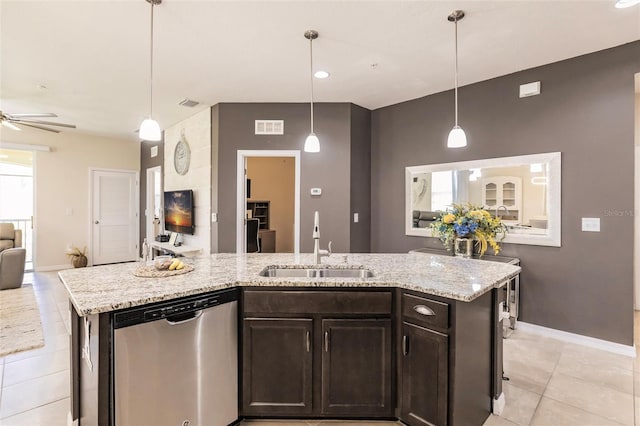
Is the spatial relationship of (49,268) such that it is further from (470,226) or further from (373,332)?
(470,226)

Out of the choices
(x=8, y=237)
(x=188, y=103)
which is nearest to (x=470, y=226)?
(x=188, y=103)

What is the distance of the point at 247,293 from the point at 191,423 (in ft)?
2.34

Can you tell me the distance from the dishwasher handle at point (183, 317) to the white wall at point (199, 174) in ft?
10.4

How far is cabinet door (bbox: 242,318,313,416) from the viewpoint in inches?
75.8

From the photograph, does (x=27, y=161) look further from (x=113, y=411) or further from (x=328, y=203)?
(x=113, y=411)

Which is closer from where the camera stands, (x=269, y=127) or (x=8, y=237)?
(x=269, y=127)

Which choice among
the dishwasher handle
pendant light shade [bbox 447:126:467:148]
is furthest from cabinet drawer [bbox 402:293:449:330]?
pendant light shade [bbox 447:126:467:148]

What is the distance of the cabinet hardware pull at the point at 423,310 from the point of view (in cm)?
176

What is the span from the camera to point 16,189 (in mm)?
7199

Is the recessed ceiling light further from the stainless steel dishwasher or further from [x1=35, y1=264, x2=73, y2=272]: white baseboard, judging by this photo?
[x1=35, y1=264, x2=73, y2=272]: white baseboard

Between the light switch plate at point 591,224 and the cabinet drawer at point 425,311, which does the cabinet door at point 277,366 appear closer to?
the cabinet drawer at point 425,311

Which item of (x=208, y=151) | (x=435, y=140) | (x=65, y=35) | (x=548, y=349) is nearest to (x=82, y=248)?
(x=208, y=151)

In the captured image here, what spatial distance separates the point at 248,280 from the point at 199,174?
3497 mm

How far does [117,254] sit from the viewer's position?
23.8 feet
